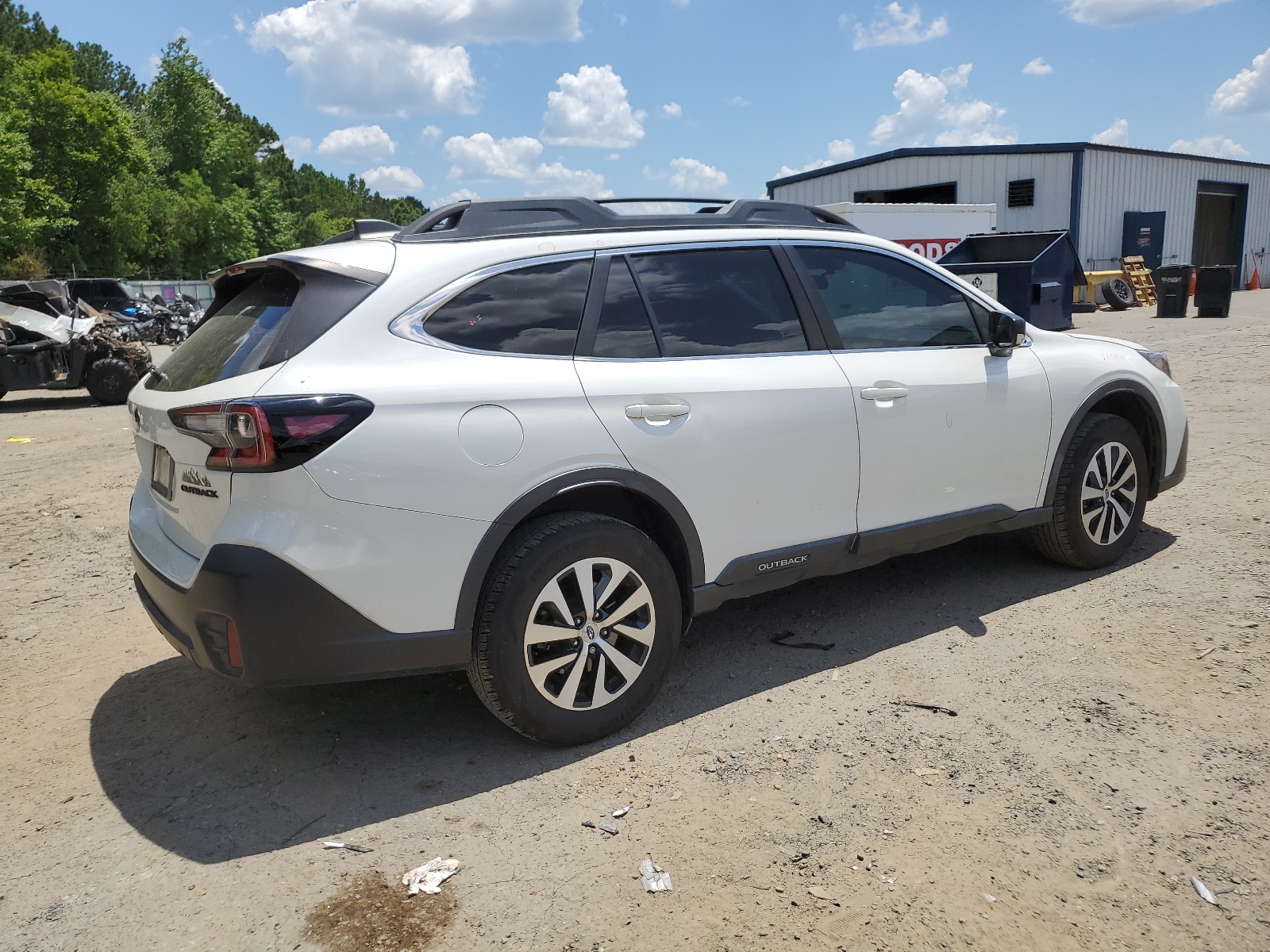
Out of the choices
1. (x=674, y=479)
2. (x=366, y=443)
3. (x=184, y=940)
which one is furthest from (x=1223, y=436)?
(x=184, y=940)

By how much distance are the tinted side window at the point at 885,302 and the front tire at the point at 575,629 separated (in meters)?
1.41

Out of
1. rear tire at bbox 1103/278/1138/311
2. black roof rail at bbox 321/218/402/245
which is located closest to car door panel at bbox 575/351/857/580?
black roof rail at bbox 321/218/402/245

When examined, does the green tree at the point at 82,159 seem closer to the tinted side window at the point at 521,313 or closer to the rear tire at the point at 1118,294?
the rear tire at the point at 1118,294

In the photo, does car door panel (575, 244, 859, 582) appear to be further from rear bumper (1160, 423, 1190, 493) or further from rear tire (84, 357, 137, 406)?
rear tire (84, 357, 137, 406)

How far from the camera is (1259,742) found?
324 centimetres

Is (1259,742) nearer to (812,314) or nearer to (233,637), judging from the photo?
(812,314)

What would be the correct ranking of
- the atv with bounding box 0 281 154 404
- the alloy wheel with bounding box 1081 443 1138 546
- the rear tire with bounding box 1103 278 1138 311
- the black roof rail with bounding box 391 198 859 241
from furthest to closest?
the rear tire with bounding box 1103 278 1138 311
the atv with bounding box 0 281 154 404
the alloy wheel with bounding box 1081 443 1138 546
the black roof rail with bounding box 391 198 859 241

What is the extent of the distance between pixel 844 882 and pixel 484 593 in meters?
1.39

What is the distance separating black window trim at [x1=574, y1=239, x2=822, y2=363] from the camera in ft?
11.3

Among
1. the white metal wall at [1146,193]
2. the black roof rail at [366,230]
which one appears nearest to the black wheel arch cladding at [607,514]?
the black roof rail at [366,230]

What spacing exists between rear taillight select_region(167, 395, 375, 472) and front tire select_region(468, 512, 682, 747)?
689 millimetres

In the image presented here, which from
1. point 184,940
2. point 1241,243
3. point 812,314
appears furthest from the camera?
point 1241,243

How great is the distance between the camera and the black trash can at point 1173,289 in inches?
893

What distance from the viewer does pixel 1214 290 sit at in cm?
2178
